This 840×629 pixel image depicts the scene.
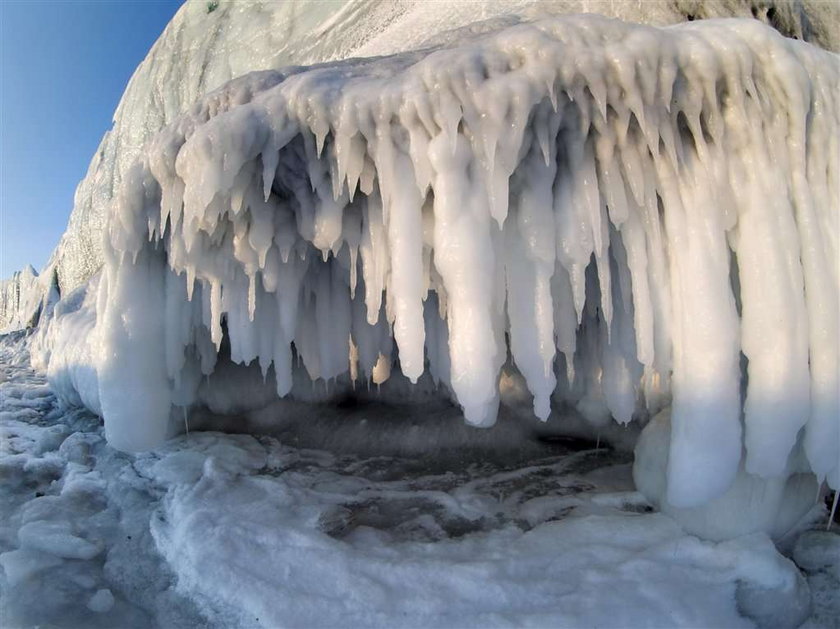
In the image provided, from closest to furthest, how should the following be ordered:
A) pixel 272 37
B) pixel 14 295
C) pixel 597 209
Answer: pixel 597 209
pixel 272 37
pixel 14 295

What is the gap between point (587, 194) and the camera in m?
2.57

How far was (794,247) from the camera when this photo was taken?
2330 millimetres

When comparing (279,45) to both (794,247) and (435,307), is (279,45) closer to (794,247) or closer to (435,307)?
(435,307)

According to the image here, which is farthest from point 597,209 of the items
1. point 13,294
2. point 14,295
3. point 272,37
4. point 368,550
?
point 13,294

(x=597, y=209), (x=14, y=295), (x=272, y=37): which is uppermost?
(x=272, y=37)

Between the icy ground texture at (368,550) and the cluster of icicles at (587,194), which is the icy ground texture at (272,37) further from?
the icy ground texture at (368,550)

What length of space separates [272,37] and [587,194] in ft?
25.9

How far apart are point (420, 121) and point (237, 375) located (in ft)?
9.91

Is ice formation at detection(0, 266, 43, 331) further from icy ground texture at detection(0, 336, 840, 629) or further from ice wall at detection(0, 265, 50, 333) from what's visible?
icy ground texture at detection(0, 336, 840, 629)

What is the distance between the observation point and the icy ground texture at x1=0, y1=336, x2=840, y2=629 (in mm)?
2146

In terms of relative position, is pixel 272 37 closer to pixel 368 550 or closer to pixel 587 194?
pixel 587 194

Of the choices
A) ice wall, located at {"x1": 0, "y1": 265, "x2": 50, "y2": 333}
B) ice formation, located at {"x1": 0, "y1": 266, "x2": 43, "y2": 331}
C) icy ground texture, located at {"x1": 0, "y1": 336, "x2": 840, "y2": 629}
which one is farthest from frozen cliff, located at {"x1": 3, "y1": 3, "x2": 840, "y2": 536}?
ice formation, located at {"x1": 0, "y1": 266, "x2": 43, "y2": 331}

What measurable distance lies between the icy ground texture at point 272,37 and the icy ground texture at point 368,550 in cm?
300

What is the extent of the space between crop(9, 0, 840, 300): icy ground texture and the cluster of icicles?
1.34m
